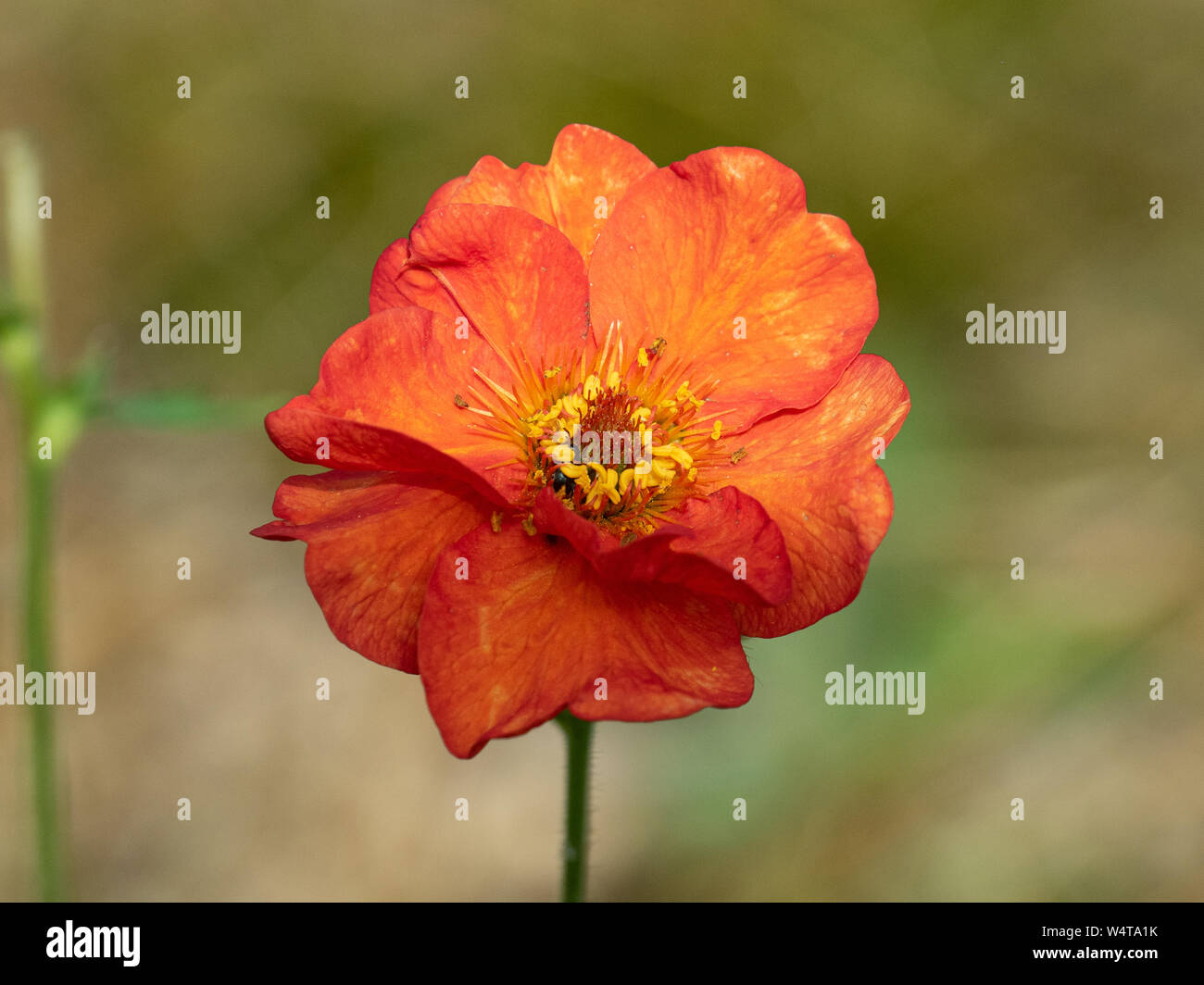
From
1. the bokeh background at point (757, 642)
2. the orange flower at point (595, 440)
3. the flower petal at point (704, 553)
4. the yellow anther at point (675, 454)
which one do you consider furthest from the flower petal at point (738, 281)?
the bokeh background at point (757, 642)

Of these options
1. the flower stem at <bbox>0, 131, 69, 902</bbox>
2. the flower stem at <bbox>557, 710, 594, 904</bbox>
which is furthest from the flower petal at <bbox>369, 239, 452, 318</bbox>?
the flower stem at <bbox>0, 131, 69, 902</bbox>

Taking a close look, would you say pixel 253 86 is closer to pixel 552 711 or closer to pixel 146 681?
pixel 146 681

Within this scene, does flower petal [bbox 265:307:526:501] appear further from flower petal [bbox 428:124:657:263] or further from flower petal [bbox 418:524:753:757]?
flower petal [bbox 428:124:657:263]

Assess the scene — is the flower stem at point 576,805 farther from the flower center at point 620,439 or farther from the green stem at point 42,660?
the green stem at point 42,660

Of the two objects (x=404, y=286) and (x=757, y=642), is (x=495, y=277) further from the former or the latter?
(x=757, y=642)

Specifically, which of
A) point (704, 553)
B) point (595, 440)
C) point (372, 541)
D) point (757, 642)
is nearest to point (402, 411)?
point (372, 541)

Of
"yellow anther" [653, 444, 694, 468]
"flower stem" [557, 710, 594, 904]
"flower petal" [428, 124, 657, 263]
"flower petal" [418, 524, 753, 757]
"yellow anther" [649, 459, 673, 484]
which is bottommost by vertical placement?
"flower stem" [557, 710, 594, 904]
